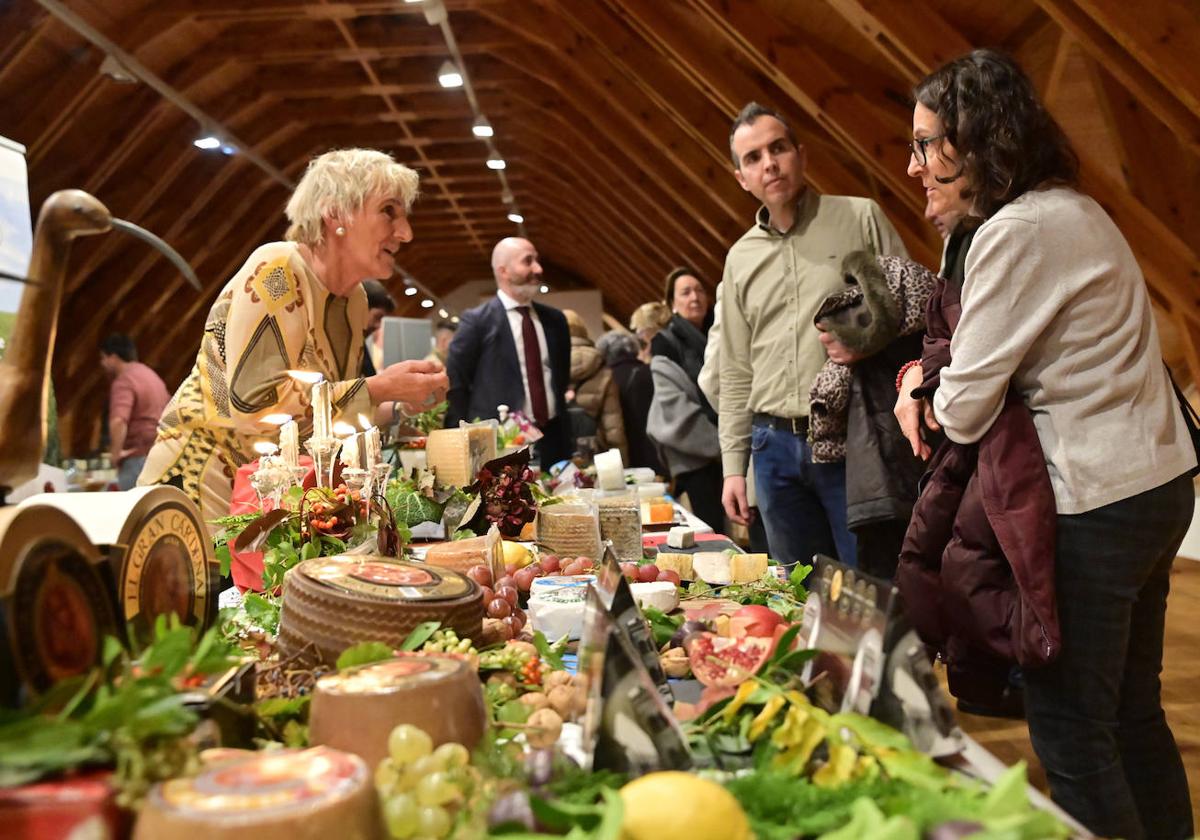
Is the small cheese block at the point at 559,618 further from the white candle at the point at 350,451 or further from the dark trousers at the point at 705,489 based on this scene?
the dark trousers at the point at 705,489

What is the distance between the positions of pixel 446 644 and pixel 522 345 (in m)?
4.20

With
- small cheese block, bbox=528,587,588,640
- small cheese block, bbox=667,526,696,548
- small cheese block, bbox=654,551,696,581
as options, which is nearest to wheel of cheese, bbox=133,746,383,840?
small cheese block, bbox=528,587,588,640

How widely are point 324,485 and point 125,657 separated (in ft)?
3.87

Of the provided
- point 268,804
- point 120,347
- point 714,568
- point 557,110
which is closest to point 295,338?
point 714,568

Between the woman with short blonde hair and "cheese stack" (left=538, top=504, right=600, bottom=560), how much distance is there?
1.55ft

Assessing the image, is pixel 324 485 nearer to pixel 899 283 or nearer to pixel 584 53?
pixel 899 283

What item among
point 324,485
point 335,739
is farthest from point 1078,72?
point 335,739

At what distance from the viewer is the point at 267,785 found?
0.77 meters

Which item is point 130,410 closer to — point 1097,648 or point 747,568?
point 747,568

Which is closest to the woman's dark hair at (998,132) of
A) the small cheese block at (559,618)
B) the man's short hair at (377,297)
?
the small cheese block at (559,618)

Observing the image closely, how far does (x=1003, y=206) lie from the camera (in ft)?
6.25

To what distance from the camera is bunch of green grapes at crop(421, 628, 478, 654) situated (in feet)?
4.22

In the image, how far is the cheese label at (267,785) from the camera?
74cm

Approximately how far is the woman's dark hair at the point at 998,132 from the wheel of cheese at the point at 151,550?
1398 millimetres
